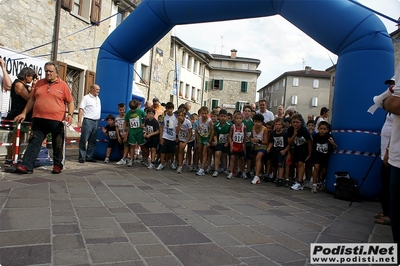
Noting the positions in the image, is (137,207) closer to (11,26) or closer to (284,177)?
(284,177)

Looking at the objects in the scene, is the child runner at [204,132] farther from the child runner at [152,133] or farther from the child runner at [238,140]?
the child runner at [152,133]

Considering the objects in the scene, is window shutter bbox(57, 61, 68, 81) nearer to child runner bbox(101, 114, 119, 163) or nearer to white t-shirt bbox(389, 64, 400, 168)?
child runner bbox(101, 114, 119, 163)

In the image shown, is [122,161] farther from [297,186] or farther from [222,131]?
[297,186]

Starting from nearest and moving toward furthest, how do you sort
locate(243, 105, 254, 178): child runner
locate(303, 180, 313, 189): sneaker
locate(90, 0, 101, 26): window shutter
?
1. locate(303, 180, 313, 189): sneaker
2. locate(243, 105, 254, 178): child runner
3. locate(90, 0, 101, 26): window shutter

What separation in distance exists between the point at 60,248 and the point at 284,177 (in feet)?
19.0

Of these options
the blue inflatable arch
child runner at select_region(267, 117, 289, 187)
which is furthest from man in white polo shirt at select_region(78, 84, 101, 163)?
child runner at select_region(267, 117, 289, 187)

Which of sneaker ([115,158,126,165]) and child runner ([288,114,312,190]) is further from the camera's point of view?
sneaker ([115,158,126,165])

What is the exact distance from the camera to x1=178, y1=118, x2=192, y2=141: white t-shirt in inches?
313

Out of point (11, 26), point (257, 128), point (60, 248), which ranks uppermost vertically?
point (11, 26)

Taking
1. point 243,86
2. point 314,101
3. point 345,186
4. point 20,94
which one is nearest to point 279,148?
point 345,186

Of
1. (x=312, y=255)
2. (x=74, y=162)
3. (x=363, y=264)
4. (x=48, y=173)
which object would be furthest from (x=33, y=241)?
(x=74, y=162)

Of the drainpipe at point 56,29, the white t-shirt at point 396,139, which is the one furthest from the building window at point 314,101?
the white t-shirt at point 396,139

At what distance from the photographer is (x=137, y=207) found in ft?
13.5

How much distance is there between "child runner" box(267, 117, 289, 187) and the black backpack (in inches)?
51.7
